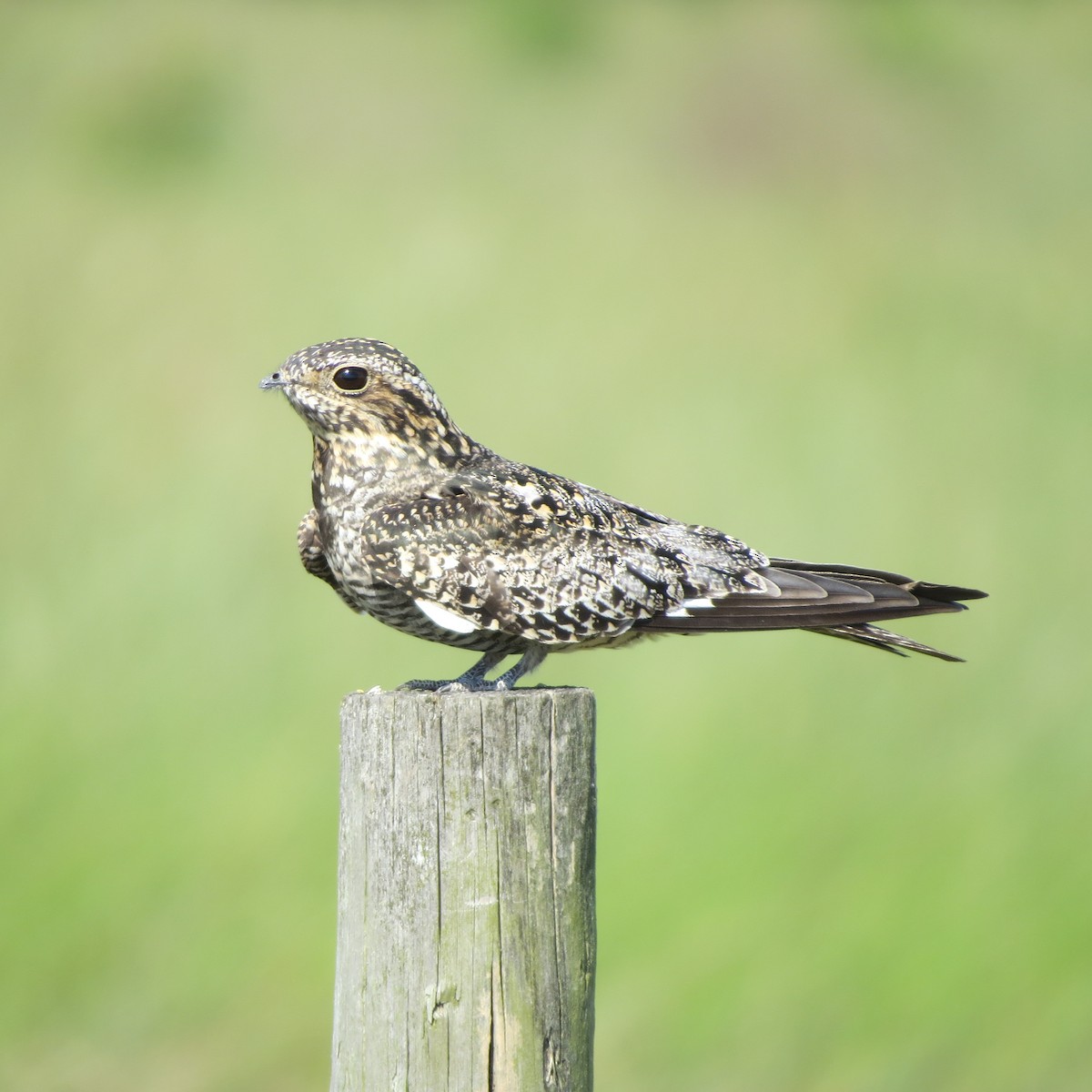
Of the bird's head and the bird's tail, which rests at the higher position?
the bird's head

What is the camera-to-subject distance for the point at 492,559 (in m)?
3.94

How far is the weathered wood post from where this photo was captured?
2.90 m

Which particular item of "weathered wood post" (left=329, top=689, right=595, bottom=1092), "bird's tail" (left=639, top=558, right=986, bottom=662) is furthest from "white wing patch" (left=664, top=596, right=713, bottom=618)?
"weathered wood post" (left=329, top=689, right=595, bottom=1092)

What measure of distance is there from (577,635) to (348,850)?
1.17 m

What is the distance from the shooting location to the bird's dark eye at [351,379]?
4.15 m

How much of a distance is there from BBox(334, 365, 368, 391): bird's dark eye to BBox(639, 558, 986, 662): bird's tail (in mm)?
1247

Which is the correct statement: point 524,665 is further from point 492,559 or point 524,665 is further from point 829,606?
point 829,606

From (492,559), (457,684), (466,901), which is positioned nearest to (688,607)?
(492,559)

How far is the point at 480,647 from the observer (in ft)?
14.0

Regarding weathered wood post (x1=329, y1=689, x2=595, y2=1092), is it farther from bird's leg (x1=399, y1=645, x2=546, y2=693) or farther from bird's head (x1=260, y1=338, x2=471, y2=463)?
bird's head (x1=260, y1=338, x2=471, y2=463)

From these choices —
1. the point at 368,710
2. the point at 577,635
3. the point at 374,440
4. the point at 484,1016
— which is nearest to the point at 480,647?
the point at 577,635

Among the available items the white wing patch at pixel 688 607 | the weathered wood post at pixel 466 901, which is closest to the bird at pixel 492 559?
the white wing patch at pixel 688 607

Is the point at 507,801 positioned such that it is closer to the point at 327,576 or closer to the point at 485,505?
the point at 485,505

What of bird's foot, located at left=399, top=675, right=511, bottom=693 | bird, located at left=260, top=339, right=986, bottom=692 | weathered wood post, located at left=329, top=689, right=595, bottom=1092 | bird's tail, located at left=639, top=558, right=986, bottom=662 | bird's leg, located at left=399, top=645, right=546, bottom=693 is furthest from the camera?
bird's tail, located at left=639, top=558, right=986, bottom=662
